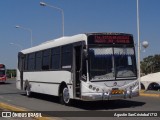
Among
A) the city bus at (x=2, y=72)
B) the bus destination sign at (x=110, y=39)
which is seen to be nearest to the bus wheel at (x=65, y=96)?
the bus destination sign at (x=110, y=39)

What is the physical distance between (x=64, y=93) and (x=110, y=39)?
3604 mm

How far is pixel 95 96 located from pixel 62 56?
139 inches

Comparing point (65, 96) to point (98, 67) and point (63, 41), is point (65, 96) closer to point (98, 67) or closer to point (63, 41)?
point (63, 41)

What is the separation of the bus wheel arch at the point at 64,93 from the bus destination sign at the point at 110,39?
3023 millimetres

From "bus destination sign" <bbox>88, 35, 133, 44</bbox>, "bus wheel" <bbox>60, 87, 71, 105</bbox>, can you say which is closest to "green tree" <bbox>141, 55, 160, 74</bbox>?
"bus wheel" <bbox>60, 87, 71, 105</bbox>

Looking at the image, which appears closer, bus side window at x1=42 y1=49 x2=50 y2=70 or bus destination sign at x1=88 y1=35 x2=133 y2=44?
bus destination sign at x1=88 y1=35 x2=133 y2=44

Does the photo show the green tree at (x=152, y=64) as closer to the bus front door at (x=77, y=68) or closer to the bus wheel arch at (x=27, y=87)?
the bus wheel arch at (x=27, y=87)

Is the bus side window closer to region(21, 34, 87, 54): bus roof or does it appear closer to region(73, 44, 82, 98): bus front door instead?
region(21, 34, 87, 54): bus roof

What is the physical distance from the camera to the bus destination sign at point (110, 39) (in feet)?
51.4

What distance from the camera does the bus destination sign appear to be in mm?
15656

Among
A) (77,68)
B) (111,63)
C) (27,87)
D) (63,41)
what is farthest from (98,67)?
(27,87)

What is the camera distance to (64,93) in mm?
17828

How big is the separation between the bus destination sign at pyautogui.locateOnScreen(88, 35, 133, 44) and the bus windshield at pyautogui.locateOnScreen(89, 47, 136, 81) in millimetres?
270

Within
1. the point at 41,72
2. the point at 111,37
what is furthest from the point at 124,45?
the point at 41,72
